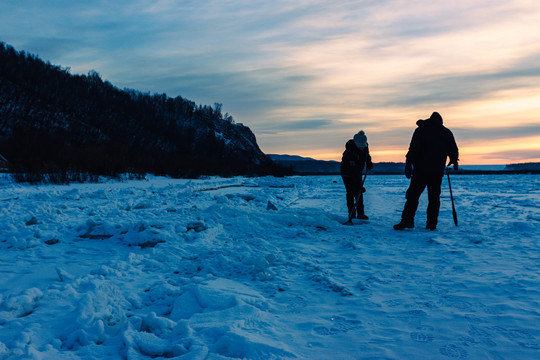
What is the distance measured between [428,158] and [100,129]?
80.6 meters

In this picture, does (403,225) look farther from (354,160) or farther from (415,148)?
(354,160)

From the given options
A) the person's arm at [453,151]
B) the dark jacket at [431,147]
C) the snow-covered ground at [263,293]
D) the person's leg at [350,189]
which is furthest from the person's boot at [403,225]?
the person's leg at [350,189]

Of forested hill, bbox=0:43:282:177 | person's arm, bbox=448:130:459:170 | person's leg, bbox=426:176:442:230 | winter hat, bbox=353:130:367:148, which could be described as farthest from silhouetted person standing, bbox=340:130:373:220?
forested hill, bbox=0:43:282:177

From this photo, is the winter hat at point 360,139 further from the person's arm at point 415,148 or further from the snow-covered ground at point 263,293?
the snow-covered ground at point 263,293

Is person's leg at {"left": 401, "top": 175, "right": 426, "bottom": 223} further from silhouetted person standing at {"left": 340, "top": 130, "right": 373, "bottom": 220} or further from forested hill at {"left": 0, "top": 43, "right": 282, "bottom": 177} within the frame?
forested hill at {"left": 0, "top": 43, "right": 282, "bottom": 177}

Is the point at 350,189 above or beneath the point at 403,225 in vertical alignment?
above

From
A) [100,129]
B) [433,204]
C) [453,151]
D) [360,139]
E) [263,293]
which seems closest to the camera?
[263,293]

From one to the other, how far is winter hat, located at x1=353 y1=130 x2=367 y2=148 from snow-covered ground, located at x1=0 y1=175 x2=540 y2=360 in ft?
8.73

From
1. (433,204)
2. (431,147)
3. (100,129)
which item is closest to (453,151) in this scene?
(431,147)

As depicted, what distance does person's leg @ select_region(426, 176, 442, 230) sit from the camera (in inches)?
252

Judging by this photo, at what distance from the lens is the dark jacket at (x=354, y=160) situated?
8.16 meters

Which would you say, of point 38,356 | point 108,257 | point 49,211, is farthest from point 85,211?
point 38,356

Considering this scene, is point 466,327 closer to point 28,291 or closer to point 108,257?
point 28,291

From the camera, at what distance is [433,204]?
21.2 ft
